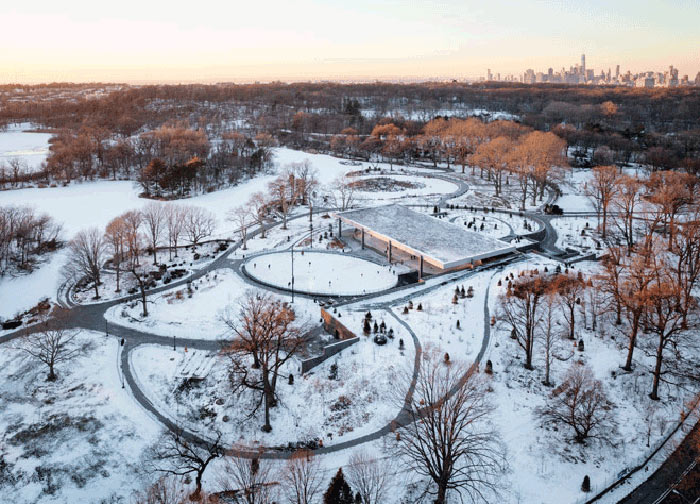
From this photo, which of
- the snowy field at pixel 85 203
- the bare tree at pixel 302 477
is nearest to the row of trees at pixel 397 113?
the snowy field at pixel 85 203

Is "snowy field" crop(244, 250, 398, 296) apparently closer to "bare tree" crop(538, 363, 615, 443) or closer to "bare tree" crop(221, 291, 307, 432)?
"bare tree" crop(221, 291, 307, 432)

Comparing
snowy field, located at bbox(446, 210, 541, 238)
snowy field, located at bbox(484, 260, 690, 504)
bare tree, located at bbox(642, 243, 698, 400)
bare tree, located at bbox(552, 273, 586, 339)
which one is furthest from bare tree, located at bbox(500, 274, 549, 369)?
snowy field, located at bbox(446, 210, 541, 238)

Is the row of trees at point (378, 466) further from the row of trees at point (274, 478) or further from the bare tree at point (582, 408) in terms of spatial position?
the bare tree at point (582, 408)

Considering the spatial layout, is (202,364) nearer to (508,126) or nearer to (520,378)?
(520,378)

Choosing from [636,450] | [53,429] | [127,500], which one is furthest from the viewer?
[53,429]

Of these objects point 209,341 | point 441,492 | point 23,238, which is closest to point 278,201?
point 23,238

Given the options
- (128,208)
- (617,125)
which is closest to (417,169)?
(128,208)

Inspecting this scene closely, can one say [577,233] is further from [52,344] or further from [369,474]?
[52,344]
